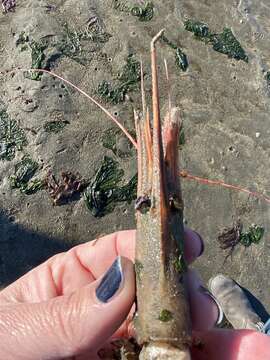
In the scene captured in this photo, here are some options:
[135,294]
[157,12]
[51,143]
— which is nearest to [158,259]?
[135,294]

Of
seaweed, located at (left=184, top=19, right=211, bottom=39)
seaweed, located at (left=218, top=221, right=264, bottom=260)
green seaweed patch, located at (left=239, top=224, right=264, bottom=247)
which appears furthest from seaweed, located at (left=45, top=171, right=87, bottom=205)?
seaweed, located at (left=184, top=19, right=211, bottom=39)

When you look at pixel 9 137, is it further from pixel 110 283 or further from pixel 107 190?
pixel 110 283

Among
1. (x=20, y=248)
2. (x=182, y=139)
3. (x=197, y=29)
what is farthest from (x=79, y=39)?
(x=20, y=248)

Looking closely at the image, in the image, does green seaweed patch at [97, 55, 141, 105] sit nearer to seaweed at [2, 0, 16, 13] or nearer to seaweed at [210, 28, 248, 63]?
seaweed at [210, 28, 248, 63]

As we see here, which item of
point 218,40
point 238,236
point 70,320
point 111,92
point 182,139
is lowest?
point 238,236

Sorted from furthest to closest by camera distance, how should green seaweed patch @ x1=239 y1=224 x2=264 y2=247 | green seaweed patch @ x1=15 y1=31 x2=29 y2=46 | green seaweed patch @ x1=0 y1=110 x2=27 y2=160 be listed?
green seaweed patch @ x1=15 y1=31 x2=29 y2=46 → green seaweed patch @ x1=239 y1=224 x2=264 y2=247 → green seaweed patch @ x1=0 y1=110 x2=27 y2=160

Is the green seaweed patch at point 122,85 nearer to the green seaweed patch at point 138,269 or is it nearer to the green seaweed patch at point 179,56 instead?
the green seaweed patch at point 179,56
